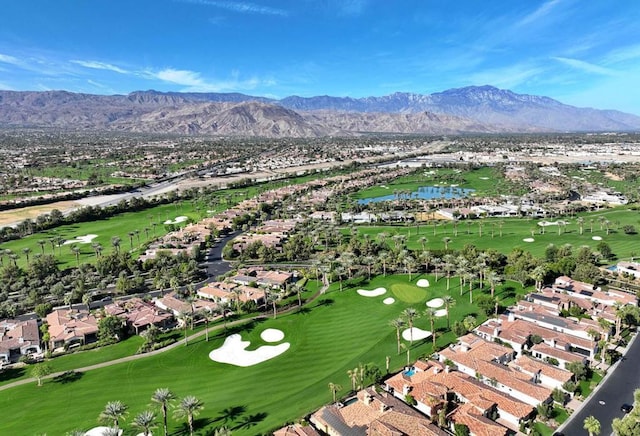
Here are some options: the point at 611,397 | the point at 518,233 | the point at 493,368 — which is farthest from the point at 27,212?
the point at 611,397

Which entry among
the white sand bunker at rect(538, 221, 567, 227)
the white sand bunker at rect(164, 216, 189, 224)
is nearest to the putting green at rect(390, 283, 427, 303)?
the white sand bunker at rect(538, 221, 567, 227)

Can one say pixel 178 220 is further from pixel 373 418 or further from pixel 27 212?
pixel 373 418

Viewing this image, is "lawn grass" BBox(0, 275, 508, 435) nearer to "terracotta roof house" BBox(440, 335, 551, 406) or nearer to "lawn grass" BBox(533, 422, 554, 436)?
"terracotta roof house" BBox(440, 335, 551, 406)

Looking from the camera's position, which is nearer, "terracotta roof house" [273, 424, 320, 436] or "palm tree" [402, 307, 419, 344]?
"terracotta roof house" [273, 424, 320, 436]

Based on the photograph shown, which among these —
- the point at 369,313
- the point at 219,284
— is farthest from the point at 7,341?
the point at 369,313

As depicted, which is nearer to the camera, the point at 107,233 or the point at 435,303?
the point at 435,303

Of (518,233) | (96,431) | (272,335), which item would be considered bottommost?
(96,431)
